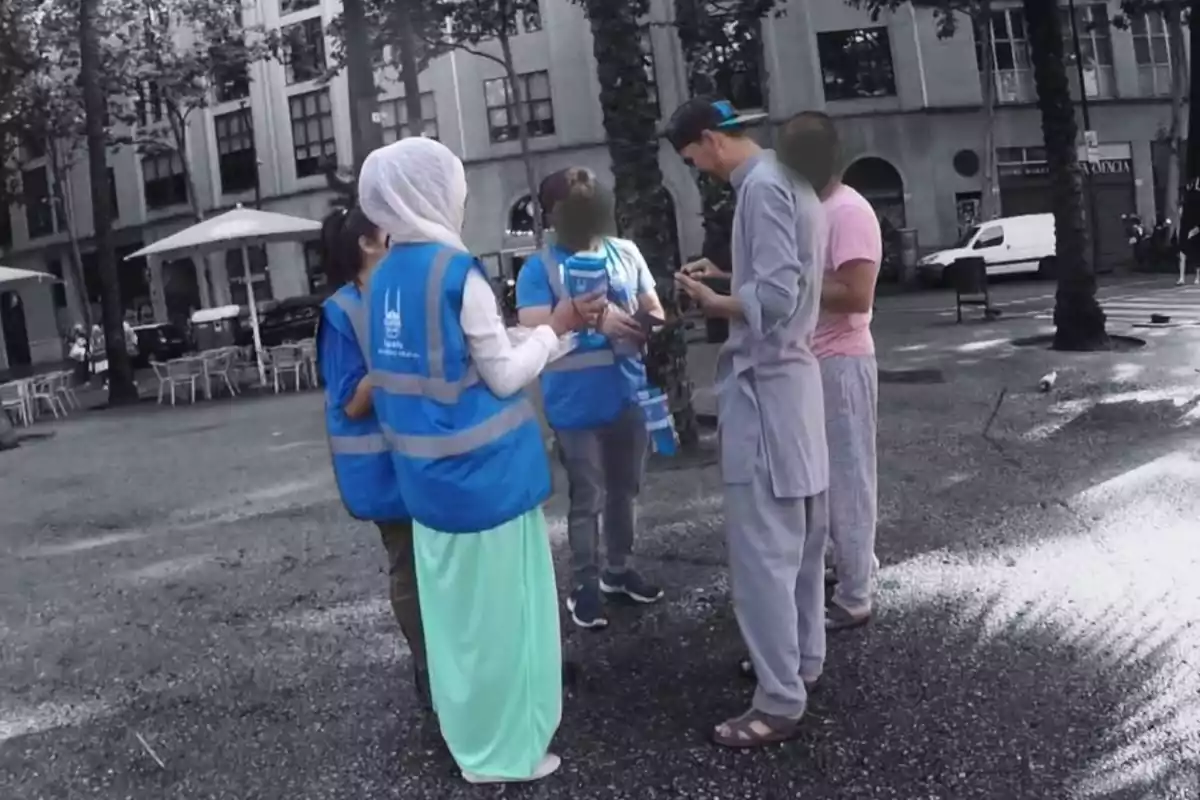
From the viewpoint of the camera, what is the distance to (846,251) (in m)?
4.89

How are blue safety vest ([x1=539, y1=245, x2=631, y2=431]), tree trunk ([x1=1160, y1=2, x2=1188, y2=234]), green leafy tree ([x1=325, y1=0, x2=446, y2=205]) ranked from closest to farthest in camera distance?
blue safety vest ([x1=539, y1=245, x2=631, y2=431]), green leafy tree ([x1=325, y1=0, x2=446, y2=205]), tree trunk ([x1=1160, y1=2, x2=1188, y2=234])

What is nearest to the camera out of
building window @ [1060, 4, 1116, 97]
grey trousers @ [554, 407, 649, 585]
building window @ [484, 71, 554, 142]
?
grey trousers @ [554, 407, 649, 585]

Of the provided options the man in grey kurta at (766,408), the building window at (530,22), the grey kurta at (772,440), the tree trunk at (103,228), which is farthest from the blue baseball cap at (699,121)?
the building window at (530,22)

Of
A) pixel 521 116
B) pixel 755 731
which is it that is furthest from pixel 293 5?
pixel 755 731

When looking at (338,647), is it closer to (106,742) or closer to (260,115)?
(106,742)

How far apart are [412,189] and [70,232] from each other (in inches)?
1734

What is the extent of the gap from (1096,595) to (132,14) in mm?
35995

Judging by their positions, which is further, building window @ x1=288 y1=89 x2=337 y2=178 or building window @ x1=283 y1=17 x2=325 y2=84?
building window @ x1=288 y1=89 x2=337 y2=178

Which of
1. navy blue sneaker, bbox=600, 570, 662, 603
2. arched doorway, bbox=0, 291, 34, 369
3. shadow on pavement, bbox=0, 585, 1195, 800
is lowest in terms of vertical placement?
shadow on pavement, bbox=0, 585, 1195, 800

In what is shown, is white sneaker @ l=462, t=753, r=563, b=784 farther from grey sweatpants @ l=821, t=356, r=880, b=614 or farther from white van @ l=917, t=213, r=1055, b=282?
white van @ l=917, t=213, r=1055, b=282

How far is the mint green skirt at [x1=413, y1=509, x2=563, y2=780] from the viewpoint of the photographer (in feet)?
12.7

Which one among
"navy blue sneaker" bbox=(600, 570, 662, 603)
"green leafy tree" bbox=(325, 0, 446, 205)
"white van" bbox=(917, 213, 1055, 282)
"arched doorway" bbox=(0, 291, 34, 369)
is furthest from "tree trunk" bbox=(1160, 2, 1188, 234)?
"arched doorway" bbox=(0, 291, 34, 369)

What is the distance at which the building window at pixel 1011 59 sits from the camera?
43.0 m

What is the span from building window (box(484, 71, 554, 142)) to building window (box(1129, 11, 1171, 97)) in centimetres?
1939
